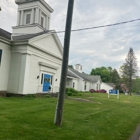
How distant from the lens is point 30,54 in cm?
1330

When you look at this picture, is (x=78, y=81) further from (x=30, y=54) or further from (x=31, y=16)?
(x=30, y=54)

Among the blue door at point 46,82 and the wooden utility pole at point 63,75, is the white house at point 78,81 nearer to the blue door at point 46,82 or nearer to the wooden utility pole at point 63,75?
the blue door at point 46,82

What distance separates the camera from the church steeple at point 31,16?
17.0m

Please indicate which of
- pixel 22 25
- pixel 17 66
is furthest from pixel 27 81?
pixel 22 25

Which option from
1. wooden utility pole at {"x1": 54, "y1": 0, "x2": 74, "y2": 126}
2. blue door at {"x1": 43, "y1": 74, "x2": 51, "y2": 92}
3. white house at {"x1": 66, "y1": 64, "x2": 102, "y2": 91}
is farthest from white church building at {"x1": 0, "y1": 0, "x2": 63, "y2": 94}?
white house at {"x1": 66, "y1": 64, "x2": 102, "y2": 91}

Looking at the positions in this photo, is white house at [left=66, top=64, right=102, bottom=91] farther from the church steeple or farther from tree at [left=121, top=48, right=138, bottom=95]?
the church steeple

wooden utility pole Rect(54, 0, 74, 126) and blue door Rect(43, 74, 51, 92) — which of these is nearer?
wooden utility pole Rect(54, 0, 74, 126)

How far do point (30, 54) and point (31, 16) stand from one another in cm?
622

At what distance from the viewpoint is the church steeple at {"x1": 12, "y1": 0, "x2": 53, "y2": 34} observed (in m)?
17.0

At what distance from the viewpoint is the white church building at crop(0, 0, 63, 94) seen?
12.9 m

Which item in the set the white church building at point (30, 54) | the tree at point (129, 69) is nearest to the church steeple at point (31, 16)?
the white church building at point (30, 54)

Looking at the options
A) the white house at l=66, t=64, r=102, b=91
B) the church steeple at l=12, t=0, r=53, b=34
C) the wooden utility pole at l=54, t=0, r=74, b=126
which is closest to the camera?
the wooden utility pole at l=54, t=0, r=74, b=126

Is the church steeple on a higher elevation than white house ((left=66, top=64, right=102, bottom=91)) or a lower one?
higher

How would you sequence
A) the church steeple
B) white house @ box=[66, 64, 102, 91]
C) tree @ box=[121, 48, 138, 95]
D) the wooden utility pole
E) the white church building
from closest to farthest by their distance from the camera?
the wooden utility pole, the white church building, the church steeple, white house @ box=[66, 64, 102, 91], tree @ box=[121, 48, 138, 95]
